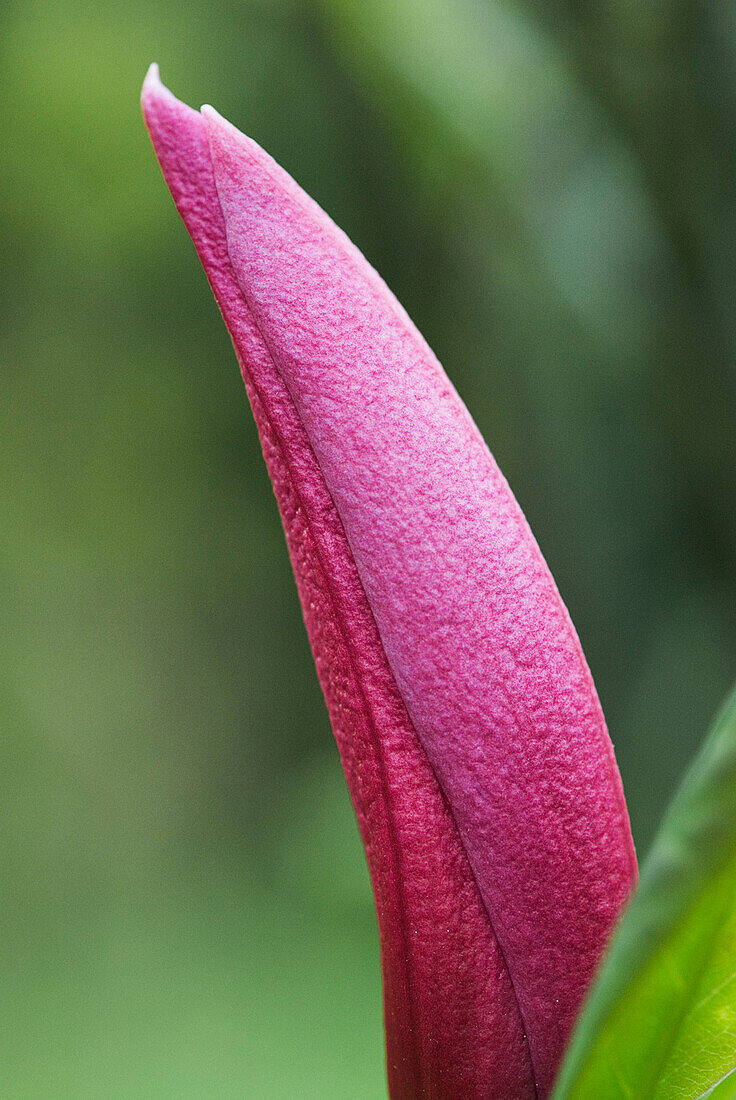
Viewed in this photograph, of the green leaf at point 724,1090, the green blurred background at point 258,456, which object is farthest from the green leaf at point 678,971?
the green blurred background at point 258,456

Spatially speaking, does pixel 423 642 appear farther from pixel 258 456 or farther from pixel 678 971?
pixel 258 456

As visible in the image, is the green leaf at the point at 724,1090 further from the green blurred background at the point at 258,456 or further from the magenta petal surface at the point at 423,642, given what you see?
the green blurred background at the point at 258,456

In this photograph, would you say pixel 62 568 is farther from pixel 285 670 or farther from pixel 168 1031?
pixel 168 1031

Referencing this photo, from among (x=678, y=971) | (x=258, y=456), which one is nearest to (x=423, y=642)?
(x=678, y=971)

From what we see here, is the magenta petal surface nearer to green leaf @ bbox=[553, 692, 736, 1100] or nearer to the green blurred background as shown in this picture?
green leaf @ bbox=[553, 692, 736, 1100]

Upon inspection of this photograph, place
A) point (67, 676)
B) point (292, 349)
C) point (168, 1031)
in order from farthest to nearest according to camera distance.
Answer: point (67, 676), point (168, 1031), point (292, 349)

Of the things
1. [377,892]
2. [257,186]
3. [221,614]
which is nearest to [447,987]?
[377,892]
